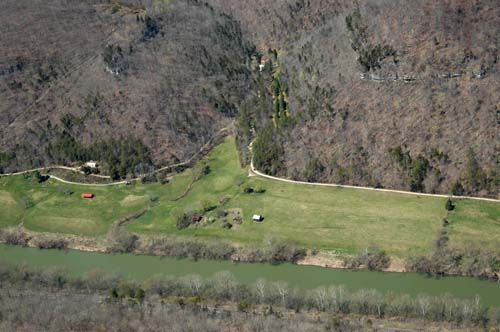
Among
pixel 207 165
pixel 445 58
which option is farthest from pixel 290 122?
pixel 445 58

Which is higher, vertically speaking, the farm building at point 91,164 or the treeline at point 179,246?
the farm building at point 91,164

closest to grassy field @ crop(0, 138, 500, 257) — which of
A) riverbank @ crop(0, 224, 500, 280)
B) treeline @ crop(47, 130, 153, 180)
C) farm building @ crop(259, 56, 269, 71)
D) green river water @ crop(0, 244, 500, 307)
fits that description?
riverbank @ crop(0, 224, 500, 280)

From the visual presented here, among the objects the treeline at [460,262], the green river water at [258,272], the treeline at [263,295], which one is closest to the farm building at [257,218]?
the green river water at [258,272]

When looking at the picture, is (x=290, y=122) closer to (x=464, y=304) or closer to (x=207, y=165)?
(x=207, y=165)

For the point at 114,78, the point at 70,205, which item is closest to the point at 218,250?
the point at 70,205

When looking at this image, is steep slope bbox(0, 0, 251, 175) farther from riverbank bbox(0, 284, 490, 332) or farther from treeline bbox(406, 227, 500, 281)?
treeline bbox(406, 227, 500, 281)

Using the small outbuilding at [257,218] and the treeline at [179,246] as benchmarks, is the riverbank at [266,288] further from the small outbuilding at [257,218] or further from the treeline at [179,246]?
the small outbuilding at [257,218]
